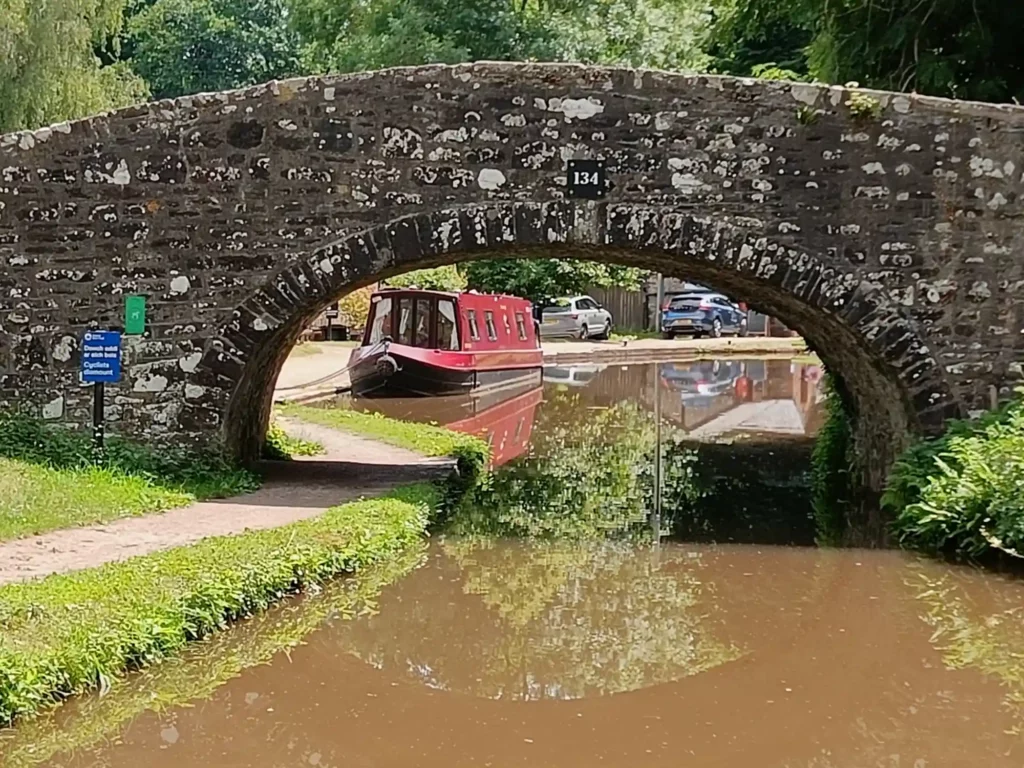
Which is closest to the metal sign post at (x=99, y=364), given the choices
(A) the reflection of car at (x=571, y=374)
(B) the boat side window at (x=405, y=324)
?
(B) the boat side window at (x=405, y=324)

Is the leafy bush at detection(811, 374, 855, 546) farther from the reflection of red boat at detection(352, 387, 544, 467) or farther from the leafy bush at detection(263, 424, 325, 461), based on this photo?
the leafy bush at detection(263, 424, 325, 461)

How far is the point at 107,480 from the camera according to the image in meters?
9.11

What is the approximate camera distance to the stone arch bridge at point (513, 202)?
9.43 m

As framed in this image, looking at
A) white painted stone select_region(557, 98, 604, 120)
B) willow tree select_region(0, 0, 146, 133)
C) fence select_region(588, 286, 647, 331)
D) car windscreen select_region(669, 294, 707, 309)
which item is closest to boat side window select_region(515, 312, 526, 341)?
willow tree select_region(0, 0, 146, 133)

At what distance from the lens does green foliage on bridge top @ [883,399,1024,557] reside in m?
8.13

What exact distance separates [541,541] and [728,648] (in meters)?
2.91

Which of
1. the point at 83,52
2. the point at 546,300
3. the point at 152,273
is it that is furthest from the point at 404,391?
the point at 546,300

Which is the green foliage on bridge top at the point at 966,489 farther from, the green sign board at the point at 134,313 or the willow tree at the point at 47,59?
the willow tree at the point at 47,59

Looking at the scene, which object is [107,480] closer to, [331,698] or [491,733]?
[331,698]

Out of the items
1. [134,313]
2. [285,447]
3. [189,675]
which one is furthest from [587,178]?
[189,675]

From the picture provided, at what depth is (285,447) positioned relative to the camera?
12.4 metres

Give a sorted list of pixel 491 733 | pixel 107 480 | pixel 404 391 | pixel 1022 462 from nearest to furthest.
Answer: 1. pixel 491 733
2. pixel 1022 462
3. pixel 107 480
4. pixel 404 391

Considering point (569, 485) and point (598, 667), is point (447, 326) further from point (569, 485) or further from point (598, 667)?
point (598, 667)

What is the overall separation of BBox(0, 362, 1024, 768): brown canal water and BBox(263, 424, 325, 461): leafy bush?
8.22 feet
